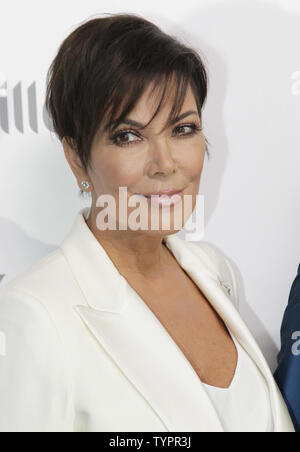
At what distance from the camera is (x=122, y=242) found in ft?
3.84

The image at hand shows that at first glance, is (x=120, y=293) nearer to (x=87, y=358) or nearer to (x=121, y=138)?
(x=87, y=358)

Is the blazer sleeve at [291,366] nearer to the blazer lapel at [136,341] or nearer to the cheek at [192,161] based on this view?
the blazer lapel at [136,341]

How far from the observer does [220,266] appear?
4.70 ft

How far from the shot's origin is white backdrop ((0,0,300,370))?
1.36 metres

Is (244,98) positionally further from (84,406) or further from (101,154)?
(84,406)

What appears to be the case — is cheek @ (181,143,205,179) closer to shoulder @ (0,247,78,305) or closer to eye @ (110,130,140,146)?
eye @ (110,130,140,146)

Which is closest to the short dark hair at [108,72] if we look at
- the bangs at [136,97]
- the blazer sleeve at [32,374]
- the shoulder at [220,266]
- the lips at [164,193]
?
the bangs at [136,97]

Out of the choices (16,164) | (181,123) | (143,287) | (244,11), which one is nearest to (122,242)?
(143,287)

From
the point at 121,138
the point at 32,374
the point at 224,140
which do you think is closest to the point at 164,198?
the point at 121,138

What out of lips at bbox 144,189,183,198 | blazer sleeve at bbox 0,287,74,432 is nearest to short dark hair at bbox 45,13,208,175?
lips at bbox 144,189,183,198

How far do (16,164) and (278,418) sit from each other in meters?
0.77

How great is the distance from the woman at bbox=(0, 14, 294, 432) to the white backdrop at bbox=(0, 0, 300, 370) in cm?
28

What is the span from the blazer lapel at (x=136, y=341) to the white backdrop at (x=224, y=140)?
31 cm

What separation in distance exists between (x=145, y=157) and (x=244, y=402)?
1.55 feet
